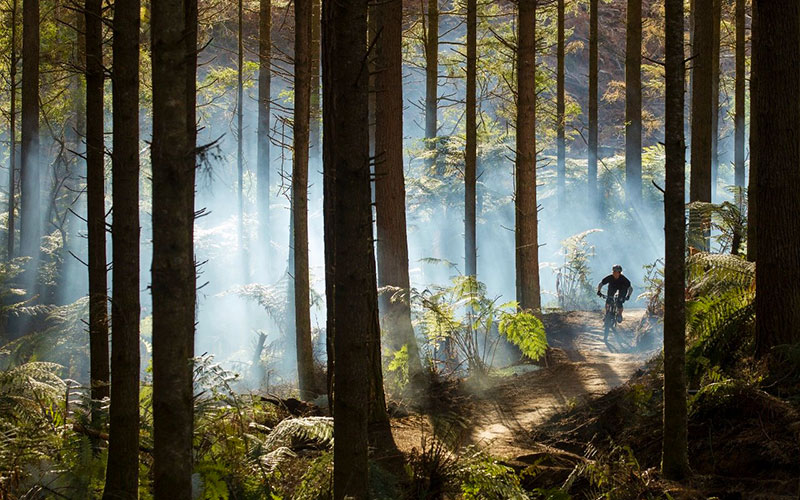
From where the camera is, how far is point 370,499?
4551 millimetres

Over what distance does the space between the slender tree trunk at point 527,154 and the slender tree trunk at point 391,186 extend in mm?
3726

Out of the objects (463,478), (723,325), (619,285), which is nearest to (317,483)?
(463,478)

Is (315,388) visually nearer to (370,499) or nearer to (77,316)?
(77,316)

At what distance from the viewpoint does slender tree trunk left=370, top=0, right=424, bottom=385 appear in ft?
32.5

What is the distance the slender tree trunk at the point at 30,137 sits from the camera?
55.8 ft

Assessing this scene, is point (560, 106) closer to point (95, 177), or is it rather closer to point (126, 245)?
point (95, 177)

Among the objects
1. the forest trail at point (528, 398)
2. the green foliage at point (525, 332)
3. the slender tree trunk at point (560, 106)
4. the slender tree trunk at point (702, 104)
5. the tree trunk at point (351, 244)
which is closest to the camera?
the tree trunk at point (351, 244)

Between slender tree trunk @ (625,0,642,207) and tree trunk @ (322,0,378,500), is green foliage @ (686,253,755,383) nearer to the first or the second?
tree trunk @ (322,0,378,500)

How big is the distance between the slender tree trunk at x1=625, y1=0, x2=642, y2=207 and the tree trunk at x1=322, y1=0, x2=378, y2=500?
1662 cm

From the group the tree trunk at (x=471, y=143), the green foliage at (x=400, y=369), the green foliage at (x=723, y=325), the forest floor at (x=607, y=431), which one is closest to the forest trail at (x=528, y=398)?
the forest floor at (x=607, y=431)

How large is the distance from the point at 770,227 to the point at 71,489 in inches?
237

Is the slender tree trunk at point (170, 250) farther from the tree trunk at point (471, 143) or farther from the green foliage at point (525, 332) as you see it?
the tree trunk at point (471, 143)

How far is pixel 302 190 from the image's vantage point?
10945 mm

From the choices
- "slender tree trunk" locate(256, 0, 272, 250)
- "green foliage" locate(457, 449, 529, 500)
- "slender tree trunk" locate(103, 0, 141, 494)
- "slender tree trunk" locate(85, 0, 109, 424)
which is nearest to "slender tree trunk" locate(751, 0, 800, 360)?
"green foliage" locate(457, 449, 529, 500)
